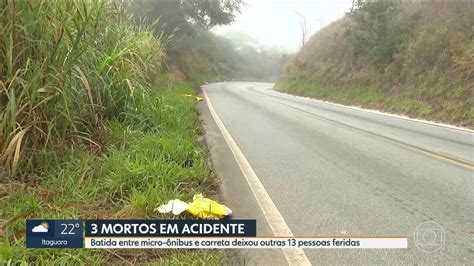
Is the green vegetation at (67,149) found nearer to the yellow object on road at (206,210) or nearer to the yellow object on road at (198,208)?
the yellow object on road at (198,208)

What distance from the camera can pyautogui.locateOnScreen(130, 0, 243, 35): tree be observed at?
86.8 ft

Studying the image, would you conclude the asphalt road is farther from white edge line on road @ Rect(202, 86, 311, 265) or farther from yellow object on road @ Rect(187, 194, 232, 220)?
yellow object on road @ Rect(187, 194, 232, 220)

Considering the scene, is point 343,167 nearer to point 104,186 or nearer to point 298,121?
point 104,186

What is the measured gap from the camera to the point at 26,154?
14.5ft

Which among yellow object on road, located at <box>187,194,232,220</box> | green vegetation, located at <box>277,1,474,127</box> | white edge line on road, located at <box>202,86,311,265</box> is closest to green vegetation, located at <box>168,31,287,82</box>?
green vegetation, located at <box>277,1,474,127</box>

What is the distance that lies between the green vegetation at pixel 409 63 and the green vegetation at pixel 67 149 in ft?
36.2

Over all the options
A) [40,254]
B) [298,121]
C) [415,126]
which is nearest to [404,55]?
[415,126]

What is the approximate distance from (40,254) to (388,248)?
2798 millimetres

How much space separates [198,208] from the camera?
3.91m

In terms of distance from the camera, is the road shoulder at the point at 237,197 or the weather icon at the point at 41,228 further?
the road shoulder at the point at 237,197

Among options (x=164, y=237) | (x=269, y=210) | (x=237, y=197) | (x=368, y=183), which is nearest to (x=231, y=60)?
(x=368, y=183)

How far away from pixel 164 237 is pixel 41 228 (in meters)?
0.92

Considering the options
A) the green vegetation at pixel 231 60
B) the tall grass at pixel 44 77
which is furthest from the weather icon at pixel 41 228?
the green vegetation at pixel 231 60

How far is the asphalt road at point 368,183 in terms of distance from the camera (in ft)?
12.9
